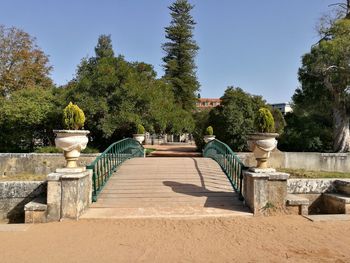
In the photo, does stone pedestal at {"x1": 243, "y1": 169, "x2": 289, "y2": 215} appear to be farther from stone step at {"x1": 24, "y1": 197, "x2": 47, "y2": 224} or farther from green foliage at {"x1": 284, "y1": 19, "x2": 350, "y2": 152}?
green foliage at {"x1": 284, "y1": 19, "x2": 350, "y2": 152}

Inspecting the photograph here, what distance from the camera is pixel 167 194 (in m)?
7.90

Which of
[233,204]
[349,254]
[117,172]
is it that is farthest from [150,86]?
[349,254]

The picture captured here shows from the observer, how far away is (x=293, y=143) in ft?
68.4

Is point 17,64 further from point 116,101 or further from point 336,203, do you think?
point 336,203

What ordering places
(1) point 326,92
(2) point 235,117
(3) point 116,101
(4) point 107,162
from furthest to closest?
(2) point 235,117 → (1) point 326,92 → (3) point 116,101 → (4) point 107,162

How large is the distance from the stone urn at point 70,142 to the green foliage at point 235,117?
14947 mm

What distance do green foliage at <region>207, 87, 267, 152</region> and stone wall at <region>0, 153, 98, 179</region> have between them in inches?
406

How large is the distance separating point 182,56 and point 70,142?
37.3 m

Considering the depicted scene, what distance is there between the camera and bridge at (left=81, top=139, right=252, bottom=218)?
6766mm

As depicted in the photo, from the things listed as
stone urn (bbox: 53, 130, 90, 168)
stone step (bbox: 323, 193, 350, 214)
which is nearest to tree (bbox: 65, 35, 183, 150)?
stone urn (bbox: 53, 130, 90, 168)

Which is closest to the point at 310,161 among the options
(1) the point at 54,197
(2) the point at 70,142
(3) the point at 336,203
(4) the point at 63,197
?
(3) the point at 336,203

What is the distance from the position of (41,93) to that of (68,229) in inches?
626

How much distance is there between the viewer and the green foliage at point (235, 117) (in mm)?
20891

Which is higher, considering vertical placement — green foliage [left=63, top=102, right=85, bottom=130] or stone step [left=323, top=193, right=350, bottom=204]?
green foliage [left=63, top=102, right=85, bottom=130]
